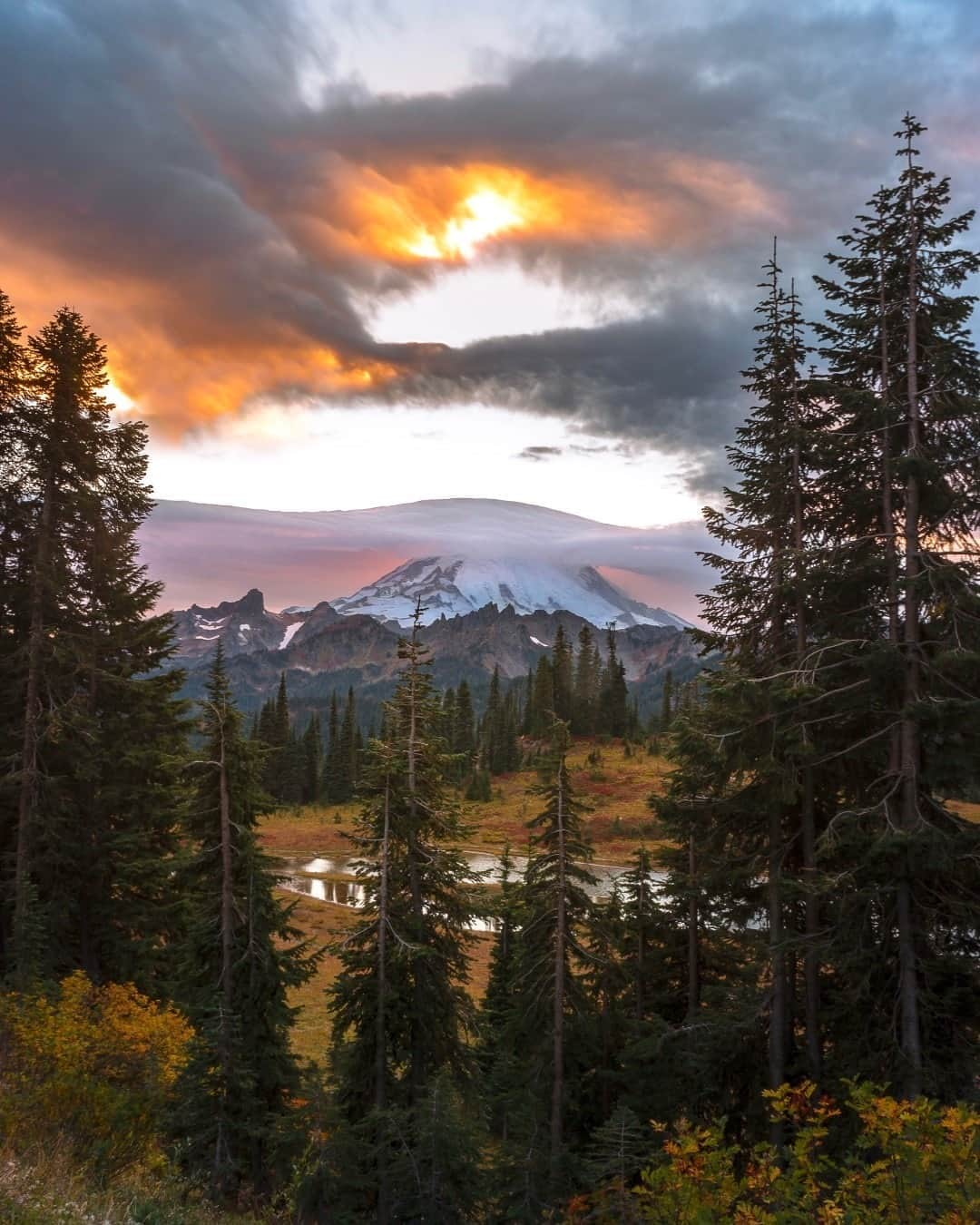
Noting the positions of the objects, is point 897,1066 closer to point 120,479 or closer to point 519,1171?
point 519,1171

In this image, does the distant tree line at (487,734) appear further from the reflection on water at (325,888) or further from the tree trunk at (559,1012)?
the tree trunk at (559,1012)

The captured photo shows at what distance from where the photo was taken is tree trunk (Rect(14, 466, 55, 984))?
18.7 metres

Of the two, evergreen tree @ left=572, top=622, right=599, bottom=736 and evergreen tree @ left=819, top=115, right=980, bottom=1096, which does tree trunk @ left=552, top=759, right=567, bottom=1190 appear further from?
evergreen tree @ left=572, top=622, right=599, bottom=736

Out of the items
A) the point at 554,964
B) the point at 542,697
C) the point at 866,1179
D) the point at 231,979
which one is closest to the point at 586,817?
the point at 542,697

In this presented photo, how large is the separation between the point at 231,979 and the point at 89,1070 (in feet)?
9.76

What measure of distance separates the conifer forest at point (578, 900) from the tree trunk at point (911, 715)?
0.06 meters

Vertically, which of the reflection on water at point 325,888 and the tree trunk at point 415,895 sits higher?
the tree trunk at point 415,895

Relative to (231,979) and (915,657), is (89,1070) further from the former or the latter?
(915,657)

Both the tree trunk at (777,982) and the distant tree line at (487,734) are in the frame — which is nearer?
the tree trunk at (777,982)

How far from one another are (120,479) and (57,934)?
46.0ft

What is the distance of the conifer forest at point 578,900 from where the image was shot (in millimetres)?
11805

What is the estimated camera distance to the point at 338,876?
7406cm

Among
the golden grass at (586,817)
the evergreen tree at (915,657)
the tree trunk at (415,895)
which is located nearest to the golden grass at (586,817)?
the golden grass at (586,817)

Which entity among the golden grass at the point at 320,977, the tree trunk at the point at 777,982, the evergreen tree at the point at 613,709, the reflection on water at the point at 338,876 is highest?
the tree trunk at the point at 777,982
